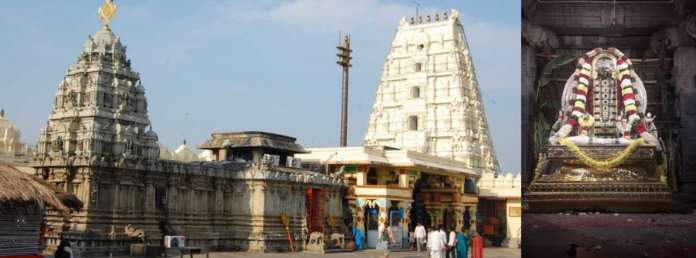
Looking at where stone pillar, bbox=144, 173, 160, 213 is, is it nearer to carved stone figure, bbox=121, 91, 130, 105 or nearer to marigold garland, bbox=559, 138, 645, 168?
carved stone figure, bbox=121, 91, 130, 105

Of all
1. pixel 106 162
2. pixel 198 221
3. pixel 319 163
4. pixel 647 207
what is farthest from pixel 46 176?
pixel 647 207

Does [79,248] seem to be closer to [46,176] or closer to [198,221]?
[46,176]

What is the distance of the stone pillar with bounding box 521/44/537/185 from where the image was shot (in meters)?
15.0

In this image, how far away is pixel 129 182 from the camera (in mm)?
22750

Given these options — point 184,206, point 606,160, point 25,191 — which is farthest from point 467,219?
point 25,191

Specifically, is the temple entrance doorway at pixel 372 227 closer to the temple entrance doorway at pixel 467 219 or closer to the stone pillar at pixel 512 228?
the stone pillar at pixel 512 228

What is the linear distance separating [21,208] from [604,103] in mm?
11959

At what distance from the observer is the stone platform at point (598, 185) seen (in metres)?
15.0

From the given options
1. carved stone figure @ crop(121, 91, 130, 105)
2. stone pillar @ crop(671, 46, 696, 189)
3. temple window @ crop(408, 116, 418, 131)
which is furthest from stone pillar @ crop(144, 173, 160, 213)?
temple window @ crop(408, 116, 418, 131)

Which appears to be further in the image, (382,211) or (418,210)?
(418,210)

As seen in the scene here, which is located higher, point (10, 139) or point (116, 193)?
point (10, 139)

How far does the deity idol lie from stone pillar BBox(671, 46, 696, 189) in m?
0.54

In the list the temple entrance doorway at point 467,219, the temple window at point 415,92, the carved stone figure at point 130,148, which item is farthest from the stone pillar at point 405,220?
the temple window at point 415,92

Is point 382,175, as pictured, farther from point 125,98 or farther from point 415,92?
point 415,92
